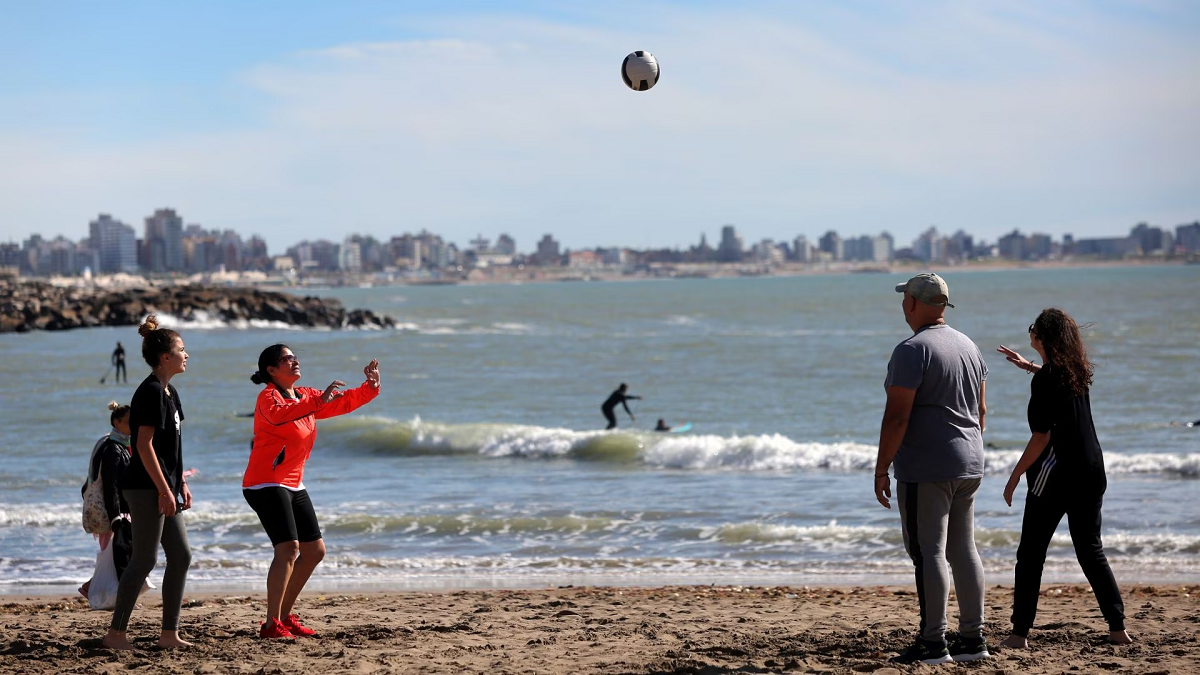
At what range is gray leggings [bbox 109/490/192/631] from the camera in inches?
225

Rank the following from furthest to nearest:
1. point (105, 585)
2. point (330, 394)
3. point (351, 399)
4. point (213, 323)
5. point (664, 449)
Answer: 1. point (213, 323)
2. point (664, 449)
3. point (105, 585)
4. point (330, 394)
5. point (351, 399)

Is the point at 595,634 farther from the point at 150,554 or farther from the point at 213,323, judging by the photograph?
the point at 213,323

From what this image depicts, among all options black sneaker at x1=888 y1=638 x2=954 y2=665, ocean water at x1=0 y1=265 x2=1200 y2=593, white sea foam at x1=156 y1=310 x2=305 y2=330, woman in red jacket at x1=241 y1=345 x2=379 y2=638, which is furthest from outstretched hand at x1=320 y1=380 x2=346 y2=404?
white sea foam at x1=156 y1=310 x2=305 y2=330

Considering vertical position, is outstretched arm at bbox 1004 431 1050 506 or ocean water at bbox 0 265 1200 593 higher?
outstretched arm at bbox 1004 431 1050 506

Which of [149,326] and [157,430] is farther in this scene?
[149,326]

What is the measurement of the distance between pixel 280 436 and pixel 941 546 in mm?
3061

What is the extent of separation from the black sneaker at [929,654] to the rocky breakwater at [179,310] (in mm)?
67970

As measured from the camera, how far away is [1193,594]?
7914mm

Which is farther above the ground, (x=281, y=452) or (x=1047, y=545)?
(x=281, y=452)

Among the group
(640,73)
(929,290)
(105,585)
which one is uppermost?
(640,73)

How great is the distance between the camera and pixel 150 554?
5809 millimetres

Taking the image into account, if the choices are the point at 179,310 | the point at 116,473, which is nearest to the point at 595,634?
the point at 116,473

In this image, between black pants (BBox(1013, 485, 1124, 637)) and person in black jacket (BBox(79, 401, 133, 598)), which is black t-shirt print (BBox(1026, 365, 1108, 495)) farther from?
person in black jacket (BBox(79, 401, 133, 598))

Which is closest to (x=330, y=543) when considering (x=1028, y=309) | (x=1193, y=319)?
(x=1193, y=319)
